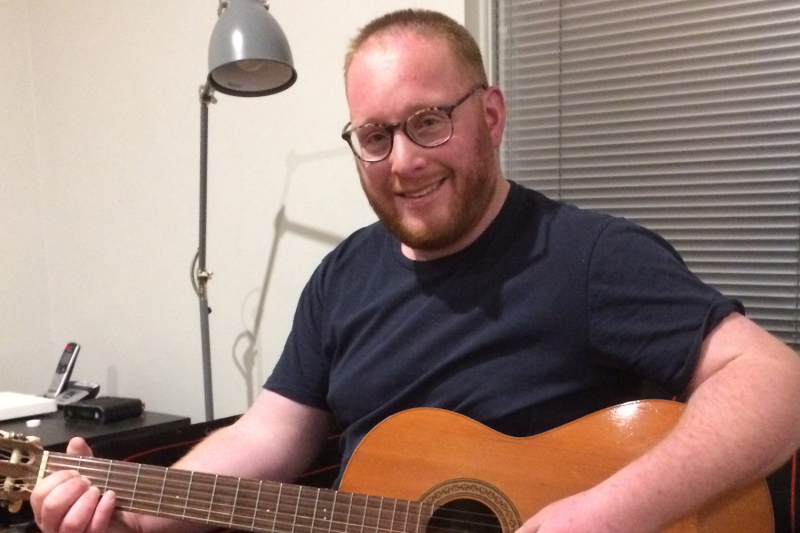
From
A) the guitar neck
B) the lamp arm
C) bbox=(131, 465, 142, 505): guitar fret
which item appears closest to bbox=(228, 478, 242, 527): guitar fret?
the guitar neck

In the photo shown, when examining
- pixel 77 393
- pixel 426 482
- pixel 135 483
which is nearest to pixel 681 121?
pixel 426 482

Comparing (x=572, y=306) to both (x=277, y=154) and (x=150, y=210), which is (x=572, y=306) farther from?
(x=150, y=210)

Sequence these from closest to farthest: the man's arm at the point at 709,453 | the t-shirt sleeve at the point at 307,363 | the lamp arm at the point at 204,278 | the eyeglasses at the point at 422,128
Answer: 1. the man's arm at the point at 709,453
2. the eyeglasses at the point at 422,128
3. the t-shirt sleeve at the point at 307,363
4. the lamp arm at the point at 204,278

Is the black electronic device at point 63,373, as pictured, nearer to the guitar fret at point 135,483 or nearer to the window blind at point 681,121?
the guitar fret at point 135,483

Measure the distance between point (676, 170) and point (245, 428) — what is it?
1.03 meters

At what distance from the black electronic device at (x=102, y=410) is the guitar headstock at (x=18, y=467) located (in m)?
0.66

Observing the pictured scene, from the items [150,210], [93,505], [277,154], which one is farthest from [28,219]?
[93,505]

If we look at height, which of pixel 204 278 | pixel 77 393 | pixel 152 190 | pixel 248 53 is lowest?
pixel 77 393

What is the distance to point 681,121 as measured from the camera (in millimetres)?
1404

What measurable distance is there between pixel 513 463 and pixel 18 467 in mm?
713

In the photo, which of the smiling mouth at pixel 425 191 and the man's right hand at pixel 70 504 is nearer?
the man's right hand at pixel 70 504

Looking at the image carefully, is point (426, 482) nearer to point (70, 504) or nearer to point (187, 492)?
point (187, 492)

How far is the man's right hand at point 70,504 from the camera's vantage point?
942 mm

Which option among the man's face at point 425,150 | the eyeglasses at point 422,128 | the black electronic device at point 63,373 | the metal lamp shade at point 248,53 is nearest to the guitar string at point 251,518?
the man's face at point 425,150
